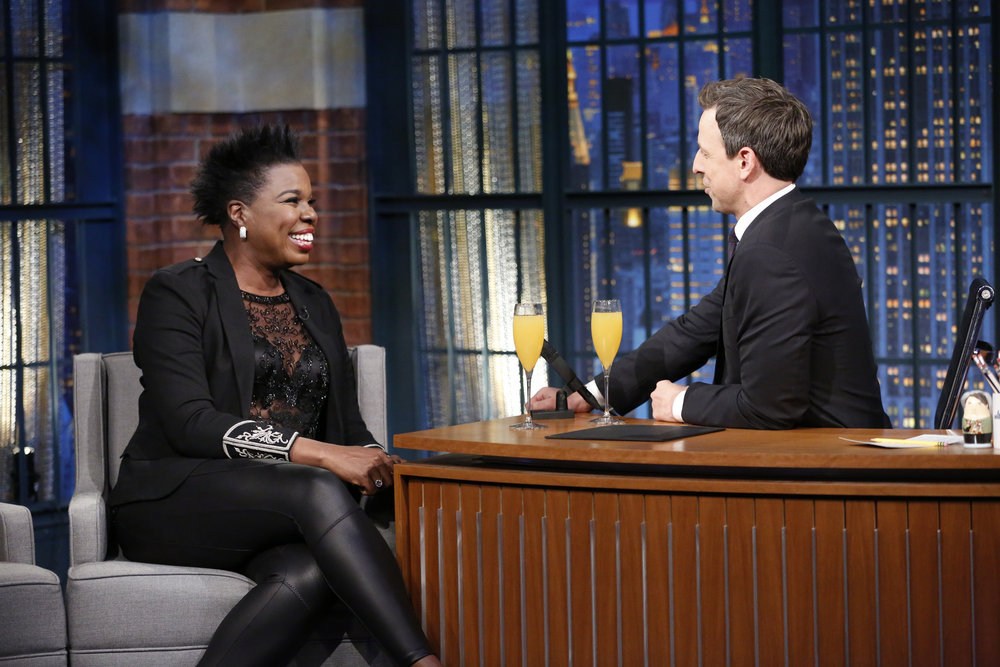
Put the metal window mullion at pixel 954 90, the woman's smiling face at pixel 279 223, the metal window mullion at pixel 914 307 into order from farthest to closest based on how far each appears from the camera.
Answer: the metal window mullion at pixel 914 307
the metal window mullion at pixel 954 90
the woman's smiling face at pixel 279 223

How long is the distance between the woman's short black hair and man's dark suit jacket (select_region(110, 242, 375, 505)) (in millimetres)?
121

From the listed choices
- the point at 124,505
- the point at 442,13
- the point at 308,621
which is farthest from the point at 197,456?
the point at 442,13

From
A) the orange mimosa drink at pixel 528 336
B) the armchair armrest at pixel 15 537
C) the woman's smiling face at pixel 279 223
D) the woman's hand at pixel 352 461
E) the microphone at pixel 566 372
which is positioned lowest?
the armchair armrest at pixel 15 537

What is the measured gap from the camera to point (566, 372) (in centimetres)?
225

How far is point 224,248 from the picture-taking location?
8.90 ft

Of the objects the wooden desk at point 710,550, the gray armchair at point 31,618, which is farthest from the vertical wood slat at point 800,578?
the gray armchair at point 31,618

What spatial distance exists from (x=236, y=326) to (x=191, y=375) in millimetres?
164

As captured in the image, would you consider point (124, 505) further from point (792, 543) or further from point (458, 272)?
point (458, 272)

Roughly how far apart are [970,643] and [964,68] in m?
2.81

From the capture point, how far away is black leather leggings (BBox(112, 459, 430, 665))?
207 cm

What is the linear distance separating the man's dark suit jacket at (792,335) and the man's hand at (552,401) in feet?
0.99

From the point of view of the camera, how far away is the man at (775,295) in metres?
2.06

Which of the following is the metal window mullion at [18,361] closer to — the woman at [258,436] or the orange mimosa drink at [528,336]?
the woman at [258,436]

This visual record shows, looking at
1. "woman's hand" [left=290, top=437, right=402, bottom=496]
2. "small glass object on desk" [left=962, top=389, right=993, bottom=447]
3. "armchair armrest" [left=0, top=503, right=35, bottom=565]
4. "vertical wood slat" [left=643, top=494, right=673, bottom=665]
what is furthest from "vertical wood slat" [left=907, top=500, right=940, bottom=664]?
"armchair armrest" [left=0, top=503, right=35, bottom=565]
